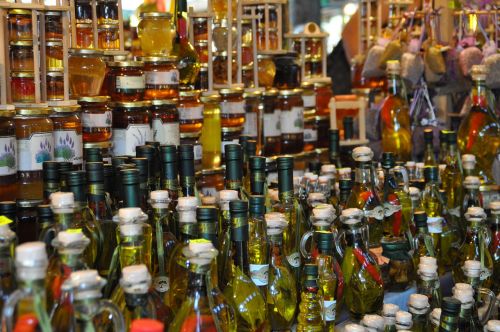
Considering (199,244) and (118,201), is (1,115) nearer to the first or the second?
(118,201)

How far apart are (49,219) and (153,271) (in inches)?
11.3

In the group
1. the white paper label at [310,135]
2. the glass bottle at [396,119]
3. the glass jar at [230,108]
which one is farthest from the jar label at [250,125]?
the glass bottle at [396,119]

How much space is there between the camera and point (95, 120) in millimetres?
2100

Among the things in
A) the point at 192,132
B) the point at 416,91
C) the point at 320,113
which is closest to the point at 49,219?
the point at 192,132

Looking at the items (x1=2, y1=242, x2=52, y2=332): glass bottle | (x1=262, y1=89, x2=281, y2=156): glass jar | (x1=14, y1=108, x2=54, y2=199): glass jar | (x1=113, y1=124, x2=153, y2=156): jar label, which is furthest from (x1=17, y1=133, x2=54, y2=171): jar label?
(x1=262, y1=89, x2=281, y2=156): glass jar

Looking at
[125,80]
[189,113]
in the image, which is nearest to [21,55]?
[125,80]

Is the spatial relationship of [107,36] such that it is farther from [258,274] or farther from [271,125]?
[258,274]

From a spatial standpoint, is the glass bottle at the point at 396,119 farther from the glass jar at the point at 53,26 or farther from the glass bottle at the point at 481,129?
the glass jar at the point at 53,26

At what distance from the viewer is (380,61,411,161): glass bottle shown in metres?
3.17

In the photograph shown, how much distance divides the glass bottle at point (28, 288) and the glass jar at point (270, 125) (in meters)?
1.84

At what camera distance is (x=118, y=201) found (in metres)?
1.72

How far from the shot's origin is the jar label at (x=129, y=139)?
2.19 metres

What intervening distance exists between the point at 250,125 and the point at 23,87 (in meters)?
1.03

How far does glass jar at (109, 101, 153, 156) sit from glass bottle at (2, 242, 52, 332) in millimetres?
1126
